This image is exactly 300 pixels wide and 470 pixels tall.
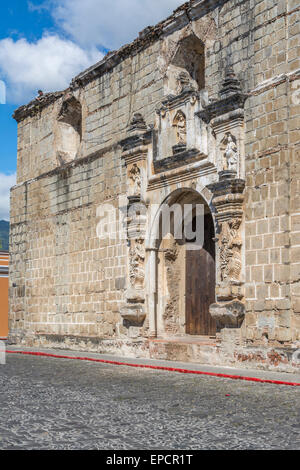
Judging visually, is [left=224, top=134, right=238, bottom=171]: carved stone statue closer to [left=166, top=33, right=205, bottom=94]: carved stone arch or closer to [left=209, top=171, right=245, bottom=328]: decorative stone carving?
[left=209, top=171, right=245, bottom=328]: decorative stone carving

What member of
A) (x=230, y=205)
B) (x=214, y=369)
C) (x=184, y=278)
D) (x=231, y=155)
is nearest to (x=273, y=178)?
(x=230, y=205)

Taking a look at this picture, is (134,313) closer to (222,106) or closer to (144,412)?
(222,106)

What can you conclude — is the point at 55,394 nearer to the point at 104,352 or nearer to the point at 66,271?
the point at 104,352

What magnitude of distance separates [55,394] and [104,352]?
19.6 ft

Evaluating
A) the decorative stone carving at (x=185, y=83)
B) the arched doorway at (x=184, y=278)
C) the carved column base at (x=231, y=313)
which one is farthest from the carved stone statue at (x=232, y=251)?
the decorative stone carving at (x=185, y=83)

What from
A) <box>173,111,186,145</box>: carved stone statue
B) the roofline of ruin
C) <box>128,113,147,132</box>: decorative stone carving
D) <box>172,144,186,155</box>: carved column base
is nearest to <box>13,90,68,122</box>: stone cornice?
the roofline of ruin

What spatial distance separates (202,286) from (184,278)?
625 mm

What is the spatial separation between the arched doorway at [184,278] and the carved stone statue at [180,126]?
92 centimetres

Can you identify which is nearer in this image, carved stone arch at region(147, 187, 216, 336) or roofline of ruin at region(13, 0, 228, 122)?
roofline of ruin at region(13, 0, 228, 122)

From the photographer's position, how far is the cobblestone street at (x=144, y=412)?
4.48m

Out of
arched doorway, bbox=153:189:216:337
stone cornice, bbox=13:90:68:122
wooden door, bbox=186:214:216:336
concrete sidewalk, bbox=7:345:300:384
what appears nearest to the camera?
concrete sidewalk, bbox=7:345:300:384

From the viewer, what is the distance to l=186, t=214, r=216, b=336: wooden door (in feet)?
37.4

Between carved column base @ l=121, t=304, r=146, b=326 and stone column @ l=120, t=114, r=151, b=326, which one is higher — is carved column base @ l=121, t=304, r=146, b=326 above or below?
below

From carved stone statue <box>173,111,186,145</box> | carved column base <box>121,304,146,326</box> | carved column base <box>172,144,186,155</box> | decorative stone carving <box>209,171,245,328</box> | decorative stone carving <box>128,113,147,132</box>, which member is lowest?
carved column base <box>121,304,146,326</box>
